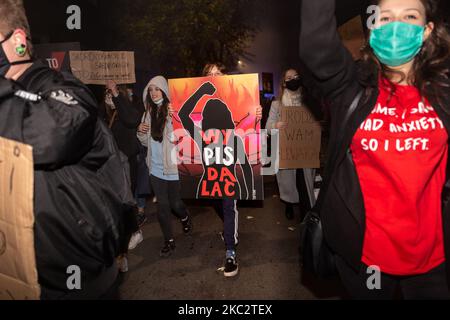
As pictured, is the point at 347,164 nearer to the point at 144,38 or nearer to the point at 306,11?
the point at 306,11

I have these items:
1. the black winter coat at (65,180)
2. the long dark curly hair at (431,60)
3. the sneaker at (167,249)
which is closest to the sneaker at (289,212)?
the sneaker at (167,249)

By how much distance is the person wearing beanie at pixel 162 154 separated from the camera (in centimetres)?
419

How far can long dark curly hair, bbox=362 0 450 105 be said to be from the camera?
1862 mm

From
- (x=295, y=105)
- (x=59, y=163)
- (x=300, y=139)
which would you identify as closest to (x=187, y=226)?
(x=300, y=139)

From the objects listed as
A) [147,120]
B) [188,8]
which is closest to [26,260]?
[147,120]

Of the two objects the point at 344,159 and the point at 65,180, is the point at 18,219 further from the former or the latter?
the point at 344,159

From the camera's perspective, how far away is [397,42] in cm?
182

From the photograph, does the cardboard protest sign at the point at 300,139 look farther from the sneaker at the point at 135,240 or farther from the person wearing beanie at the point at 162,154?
the sneaker at the point at 135,240

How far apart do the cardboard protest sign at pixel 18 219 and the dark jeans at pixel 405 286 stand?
150 centimetres

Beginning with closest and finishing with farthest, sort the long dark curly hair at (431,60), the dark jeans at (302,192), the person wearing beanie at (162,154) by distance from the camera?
the long dark curly hair at (431,60), the person wearing beanie at (162,154), the dark jeans at (302,192)

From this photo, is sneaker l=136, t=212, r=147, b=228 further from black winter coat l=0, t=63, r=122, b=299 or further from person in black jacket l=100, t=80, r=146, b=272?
black winter coat l=0, t=63, r=122, b=299

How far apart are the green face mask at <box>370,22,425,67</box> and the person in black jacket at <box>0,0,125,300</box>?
1.42 metres

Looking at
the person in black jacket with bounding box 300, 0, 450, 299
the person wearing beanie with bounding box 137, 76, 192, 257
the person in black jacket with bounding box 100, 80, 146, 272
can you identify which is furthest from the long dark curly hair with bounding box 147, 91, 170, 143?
the person in black jacket with bounding box 300, 0, 450, 299

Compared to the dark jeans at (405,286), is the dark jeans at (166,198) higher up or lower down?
lower down
